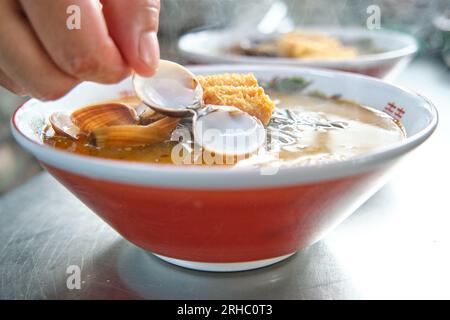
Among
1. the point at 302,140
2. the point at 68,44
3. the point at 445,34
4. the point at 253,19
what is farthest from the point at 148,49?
the point at 253,19

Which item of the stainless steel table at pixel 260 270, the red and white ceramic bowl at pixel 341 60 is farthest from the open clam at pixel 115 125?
the red and white ceramic bowl at pixel 341 60

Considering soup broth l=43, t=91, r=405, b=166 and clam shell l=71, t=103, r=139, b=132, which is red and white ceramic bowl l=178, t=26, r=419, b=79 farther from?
clam shell l=71, t=103, r=139, b=132

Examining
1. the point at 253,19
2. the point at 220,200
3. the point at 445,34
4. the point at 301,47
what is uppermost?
the point at 220,200

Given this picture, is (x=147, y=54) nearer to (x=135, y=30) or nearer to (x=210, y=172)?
(x=135, y=30)

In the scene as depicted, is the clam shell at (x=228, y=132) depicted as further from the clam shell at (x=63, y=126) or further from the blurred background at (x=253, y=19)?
the blurred background at (x=253, y=19)

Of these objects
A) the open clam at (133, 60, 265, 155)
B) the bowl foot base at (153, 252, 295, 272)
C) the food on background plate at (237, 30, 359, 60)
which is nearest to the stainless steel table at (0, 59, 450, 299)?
the bowl foot base at (153, 252, 295, 272)

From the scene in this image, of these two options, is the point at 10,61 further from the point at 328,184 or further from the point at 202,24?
the point at 202,24

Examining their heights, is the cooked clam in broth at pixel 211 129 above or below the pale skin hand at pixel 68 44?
below

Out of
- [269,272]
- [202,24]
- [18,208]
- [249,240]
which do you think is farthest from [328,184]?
[202,24]
